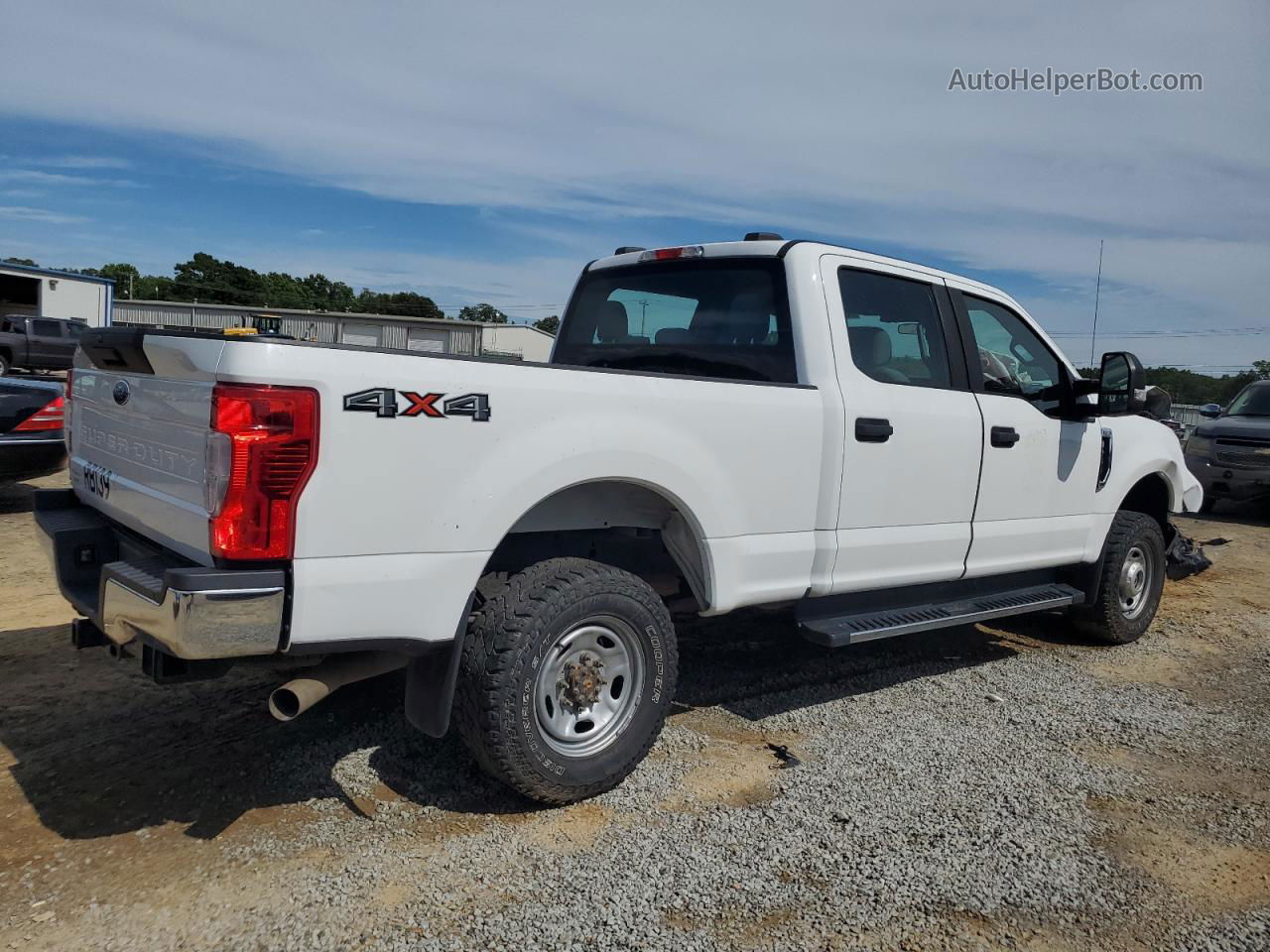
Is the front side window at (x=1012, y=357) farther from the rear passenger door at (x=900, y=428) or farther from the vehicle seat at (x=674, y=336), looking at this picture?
the vehicle seat at (x=674, y=336)

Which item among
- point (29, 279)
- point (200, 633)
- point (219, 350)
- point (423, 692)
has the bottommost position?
point (423, 692)

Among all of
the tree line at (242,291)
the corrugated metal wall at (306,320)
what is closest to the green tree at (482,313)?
the tree line at (242,291)

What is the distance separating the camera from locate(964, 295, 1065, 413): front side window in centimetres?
501

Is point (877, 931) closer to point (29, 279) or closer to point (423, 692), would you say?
point (423, 692)

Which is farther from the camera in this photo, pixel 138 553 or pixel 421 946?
pixel 138 553

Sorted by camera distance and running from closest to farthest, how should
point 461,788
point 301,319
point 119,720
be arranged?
1. point 461,788
2. point 119,720
3. point 301,319

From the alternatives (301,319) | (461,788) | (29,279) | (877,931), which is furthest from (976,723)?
(301,319)

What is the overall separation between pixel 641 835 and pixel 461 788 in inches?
28.3

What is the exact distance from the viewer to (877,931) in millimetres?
2795

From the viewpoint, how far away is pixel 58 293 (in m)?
31.6

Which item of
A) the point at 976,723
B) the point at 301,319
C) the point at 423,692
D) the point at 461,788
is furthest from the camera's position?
the point at 301,319

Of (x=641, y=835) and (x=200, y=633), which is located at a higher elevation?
(x=200, y=633)

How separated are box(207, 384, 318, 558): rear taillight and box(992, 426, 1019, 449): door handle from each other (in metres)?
3.36

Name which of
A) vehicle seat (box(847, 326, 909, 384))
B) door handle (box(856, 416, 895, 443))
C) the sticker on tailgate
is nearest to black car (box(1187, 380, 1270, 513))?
vehicle seat (box(847, 326, 909, 384))
